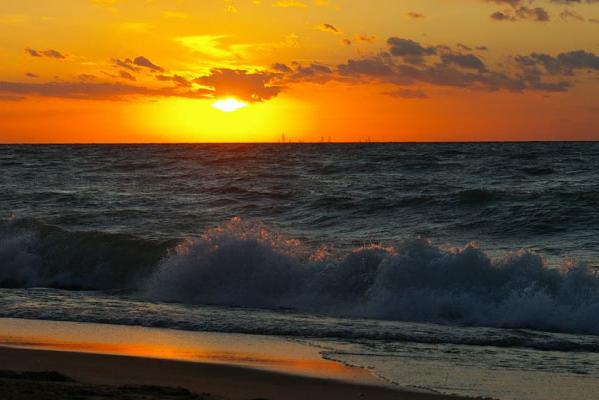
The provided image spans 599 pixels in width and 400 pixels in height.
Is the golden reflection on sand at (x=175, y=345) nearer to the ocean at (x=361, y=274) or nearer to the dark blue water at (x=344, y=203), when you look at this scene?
the ocean at (x=361, y=274)

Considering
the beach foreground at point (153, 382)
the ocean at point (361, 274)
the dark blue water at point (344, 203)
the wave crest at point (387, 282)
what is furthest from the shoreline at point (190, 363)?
the dark blue water at point (344, 203)

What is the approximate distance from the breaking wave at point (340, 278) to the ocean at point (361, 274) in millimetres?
37

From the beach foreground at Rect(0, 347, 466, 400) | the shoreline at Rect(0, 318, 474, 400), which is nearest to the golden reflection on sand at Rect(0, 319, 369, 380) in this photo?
the shoreline at Rect(0, 318, 474, 400)

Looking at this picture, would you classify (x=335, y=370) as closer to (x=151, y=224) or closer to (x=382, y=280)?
(x=382, y=280)

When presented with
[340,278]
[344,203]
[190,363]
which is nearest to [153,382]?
[190,363]

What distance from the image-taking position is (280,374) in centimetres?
966

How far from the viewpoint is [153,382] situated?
8992mm

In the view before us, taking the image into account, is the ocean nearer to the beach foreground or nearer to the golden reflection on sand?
the golden reflection on sand

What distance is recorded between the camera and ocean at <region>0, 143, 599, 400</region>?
11.4 m

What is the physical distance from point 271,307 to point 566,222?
466 inches

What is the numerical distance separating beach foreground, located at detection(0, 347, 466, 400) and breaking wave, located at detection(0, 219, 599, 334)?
5778 mm

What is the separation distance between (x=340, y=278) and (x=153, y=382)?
843 cm

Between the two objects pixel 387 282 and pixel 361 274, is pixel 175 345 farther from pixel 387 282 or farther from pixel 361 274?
pixel 361 274

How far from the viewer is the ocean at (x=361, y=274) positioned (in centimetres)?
1140
